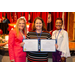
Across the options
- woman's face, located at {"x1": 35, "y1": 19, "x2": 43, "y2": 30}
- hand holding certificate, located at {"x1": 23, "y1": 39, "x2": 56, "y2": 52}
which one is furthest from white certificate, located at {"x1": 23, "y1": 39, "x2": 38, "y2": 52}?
woman's face, located at {"x1": 35, "y1": 19, "x2": 43, "y2": 30}

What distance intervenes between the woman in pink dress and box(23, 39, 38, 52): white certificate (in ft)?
0.31

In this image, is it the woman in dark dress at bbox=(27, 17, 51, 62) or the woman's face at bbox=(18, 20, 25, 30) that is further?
the woman's face at bbox=(18, 20, 25, 30)

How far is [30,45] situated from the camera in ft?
5.14

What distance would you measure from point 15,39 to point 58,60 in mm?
830

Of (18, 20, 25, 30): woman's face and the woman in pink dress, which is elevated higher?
(18, 20, 25, 30): woman's face

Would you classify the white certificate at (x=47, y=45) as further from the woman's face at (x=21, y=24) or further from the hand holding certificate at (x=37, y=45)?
the woman's face at (x=21, y=24)

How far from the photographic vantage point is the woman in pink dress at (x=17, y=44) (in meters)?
1.59

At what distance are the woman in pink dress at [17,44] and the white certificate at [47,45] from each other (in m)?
0.35

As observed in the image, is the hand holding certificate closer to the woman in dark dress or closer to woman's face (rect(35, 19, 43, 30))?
the woman in dark dress

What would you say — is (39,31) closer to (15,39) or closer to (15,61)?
(15,39)

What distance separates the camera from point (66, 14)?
5.96 metres

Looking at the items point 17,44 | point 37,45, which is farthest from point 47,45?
point 17,44

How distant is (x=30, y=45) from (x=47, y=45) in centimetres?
27

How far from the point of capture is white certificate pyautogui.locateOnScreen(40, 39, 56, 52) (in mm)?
1539
